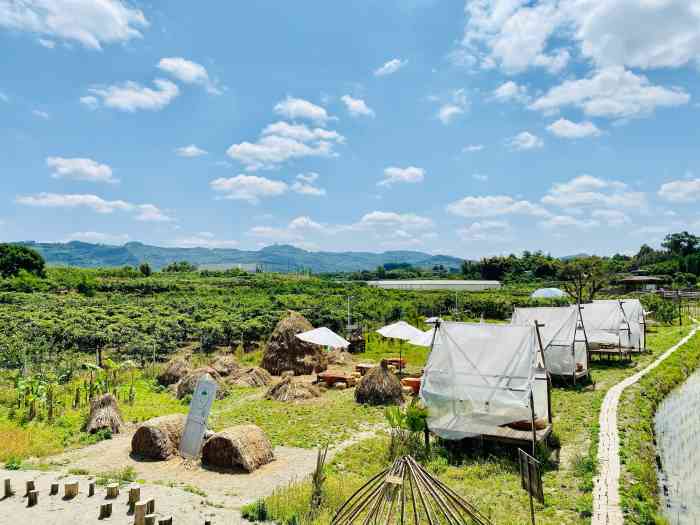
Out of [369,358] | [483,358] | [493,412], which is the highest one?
[483,358]

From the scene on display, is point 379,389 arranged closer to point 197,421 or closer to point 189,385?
point 197,421

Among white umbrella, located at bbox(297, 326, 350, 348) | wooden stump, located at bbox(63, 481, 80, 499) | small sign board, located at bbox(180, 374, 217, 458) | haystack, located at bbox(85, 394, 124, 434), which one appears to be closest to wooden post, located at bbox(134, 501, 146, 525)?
wooden stump, located at bbox(63, 481, 80, 499)

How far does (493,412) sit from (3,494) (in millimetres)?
8424

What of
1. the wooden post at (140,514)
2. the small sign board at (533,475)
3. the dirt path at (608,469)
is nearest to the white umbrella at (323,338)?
the dirt path at (608,469)

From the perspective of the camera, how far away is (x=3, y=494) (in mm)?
7578

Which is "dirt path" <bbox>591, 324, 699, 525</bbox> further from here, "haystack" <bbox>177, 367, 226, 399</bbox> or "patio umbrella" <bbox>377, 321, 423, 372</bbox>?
A: "haystack" <bbox>177, 367, 226, 399</bbox>

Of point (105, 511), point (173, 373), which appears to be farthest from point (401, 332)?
point (105, 511)

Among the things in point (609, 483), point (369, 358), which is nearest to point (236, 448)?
point (609, 483)

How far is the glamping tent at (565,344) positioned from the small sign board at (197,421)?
413 inches

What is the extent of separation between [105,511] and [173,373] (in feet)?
33.2

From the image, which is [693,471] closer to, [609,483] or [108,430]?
[609,483]

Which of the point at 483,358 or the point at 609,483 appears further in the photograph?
the point at 483,358

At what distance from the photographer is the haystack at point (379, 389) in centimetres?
1376

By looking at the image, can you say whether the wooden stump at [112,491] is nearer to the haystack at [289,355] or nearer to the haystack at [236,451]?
the haystack at [236,451]
